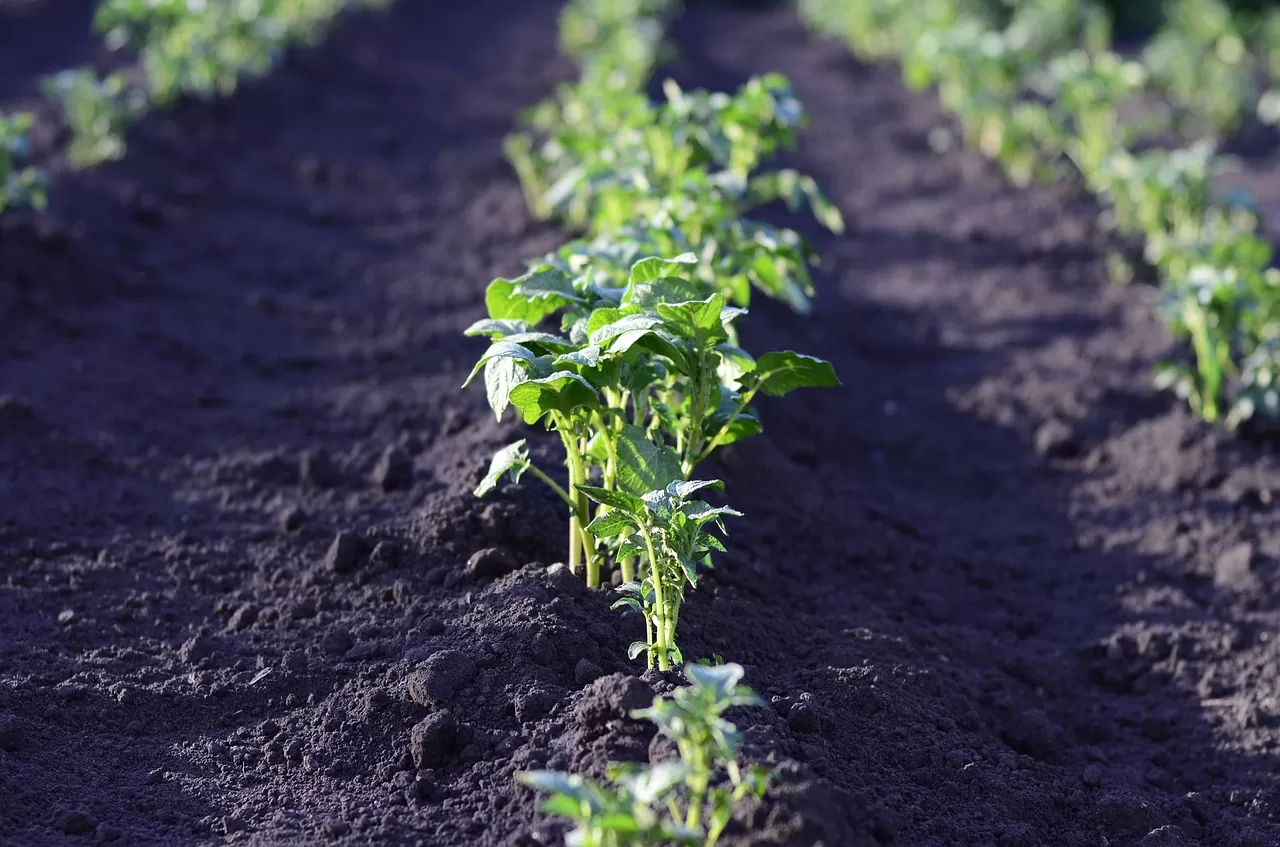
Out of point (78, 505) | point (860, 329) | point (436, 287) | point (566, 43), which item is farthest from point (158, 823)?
point (566, 43)

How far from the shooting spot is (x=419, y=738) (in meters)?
2.66

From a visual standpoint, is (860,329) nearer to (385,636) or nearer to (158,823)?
(385,636)

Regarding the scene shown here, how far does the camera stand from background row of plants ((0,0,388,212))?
6.90 meters

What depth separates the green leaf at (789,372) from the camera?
2.93 m

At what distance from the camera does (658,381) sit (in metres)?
3.13

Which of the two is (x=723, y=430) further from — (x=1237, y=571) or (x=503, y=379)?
(x=1237, y=571)

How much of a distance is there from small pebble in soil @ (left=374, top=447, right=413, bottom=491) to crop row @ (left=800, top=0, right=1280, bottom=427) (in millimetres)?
2746

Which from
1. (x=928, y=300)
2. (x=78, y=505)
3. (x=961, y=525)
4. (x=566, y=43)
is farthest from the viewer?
(x=566, y=43)

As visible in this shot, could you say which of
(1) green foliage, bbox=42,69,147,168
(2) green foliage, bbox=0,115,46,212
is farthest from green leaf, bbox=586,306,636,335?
(1) green foliage, bbox=42,69,147,168

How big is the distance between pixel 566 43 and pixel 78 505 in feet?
27.8

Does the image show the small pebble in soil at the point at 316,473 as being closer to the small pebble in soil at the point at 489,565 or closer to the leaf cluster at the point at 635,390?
the small pebble in soil at the point at 489,565

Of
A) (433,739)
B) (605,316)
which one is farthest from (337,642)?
(605,316)

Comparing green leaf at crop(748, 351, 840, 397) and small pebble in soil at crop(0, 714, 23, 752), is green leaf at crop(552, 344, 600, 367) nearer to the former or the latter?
green leaf at crop(748, 351, 840, 397)

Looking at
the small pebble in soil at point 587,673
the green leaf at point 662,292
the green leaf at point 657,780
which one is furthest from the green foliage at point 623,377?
the green leaf at point 657,780
